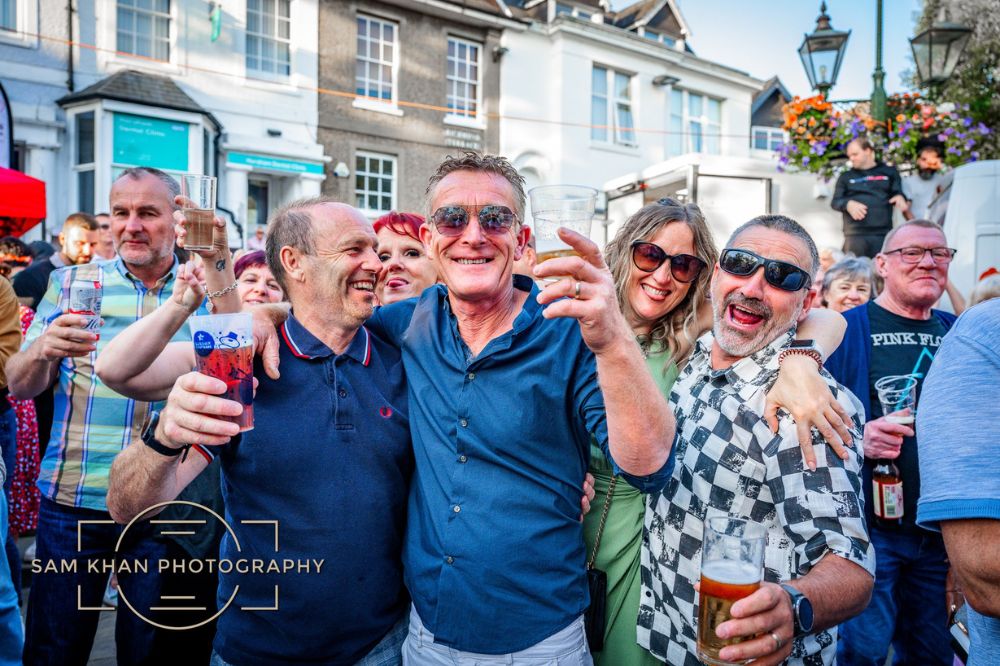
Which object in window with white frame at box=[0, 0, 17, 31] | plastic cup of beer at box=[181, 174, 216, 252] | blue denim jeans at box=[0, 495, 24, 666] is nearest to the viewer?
blue denim jeans at box=[0, 495, 24, 666]

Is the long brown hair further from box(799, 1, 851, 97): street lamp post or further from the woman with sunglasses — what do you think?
box(799, 1, 851, 97): street lamp post

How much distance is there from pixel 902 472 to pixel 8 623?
3.91 meters

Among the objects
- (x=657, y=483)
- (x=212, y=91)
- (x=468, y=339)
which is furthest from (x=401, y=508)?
(x=212, y=91)

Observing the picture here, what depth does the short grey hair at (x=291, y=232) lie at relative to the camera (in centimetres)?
230

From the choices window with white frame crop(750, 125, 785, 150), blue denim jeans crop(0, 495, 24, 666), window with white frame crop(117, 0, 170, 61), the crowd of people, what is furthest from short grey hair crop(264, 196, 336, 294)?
window with white frame crop(750, 125, 785, 150)

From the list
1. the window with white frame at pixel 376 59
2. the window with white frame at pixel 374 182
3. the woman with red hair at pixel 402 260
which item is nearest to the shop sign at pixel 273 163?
the window with white frame at pixel 374 182

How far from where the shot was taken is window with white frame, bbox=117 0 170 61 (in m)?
12.6

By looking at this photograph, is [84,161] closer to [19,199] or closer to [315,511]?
[19,199]

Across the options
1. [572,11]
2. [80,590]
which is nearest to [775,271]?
[80,590]

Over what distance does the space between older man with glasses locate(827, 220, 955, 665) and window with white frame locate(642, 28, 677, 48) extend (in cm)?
1927

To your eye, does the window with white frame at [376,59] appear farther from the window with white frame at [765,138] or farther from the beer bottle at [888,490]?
the window with white frame at [765,138]

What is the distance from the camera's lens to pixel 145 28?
42.2 ft

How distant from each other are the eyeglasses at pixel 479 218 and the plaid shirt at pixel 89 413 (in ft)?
5.60

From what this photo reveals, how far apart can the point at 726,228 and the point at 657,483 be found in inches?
307
